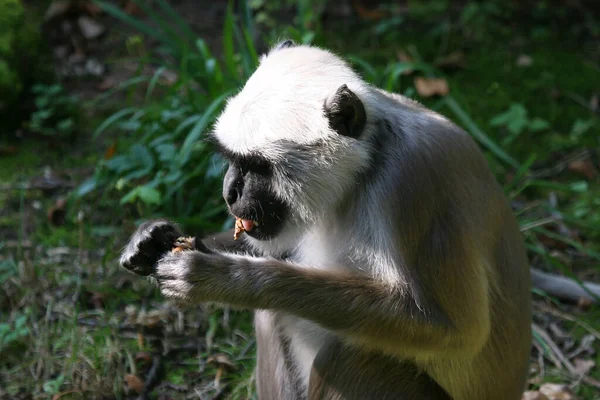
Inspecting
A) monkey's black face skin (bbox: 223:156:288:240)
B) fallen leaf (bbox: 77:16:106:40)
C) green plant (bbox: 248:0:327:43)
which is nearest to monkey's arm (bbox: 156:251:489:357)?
monkey's black face skin (bbox: 223:156:288:240)

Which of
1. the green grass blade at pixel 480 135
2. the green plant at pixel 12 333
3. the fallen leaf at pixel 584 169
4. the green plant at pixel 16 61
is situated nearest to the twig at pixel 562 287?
the green grass blade at pixel 480 135

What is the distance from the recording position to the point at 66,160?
22.0 ft

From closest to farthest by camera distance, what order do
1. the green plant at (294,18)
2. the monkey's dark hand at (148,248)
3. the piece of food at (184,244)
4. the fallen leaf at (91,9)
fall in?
1. the piece of food at (184,244)
2. the monkey's dark hand at (148,248)
3. the green plant at (294,18)
4. the fallen leaf at (91,9)

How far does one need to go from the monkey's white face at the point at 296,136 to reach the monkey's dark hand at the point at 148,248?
434mm

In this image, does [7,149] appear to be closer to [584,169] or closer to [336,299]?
[336,299]

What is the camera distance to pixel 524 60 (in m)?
8.00

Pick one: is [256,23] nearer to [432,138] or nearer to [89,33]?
[89,33]

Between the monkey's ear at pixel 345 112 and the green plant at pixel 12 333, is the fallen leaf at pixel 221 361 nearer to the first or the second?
the green plant at pixel 12 333

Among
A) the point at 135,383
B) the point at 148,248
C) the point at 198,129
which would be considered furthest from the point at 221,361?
the point at 198,129

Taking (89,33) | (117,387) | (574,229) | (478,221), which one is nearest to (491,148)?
(574,229)

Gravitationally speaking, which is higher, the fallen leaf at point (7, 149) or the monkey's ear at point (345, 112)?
the monkey's ear at point (345, 112)

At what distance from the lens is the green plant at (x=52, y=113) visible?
6797 millimetres

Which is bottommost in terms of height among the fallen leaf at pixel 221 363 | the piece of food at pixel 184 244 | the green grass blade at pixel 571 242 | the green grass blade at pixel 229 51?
the fallen leaf at pixel 221 363

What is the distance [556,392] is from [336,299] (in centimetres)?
196
